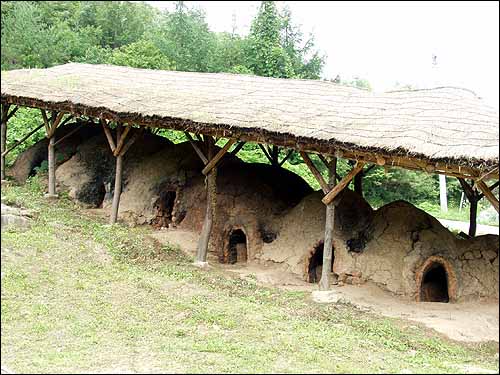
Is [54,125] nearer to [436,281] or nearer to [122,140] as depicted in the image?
[122,140]

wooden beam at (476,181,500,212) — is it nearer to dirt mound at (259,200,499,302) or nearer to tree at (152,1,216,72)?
dirt mound at (259,200,499,302)

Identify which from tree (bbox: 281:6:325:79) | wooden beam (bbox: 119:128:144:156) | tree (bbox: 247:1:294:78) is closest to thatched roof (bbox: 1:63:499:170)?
wooden beam (bbox: 119:128:144:156)

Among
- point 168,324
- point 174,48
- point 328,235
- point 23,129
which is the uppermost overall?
point 174,48

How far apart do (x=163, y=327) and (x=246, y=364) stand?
1.90 meters

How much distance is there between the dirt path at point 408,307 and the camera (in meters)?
10.2

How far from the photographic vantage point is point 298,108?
12797 millimetres

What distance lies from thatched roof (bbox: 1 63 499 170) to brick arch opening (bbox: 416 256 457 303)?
2.86 metres

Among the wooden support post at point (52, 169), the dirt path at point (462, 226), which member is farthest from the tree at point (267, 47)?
the wooden support post at point (52, 169)

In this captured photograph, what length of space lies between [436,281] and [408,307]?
1.72m

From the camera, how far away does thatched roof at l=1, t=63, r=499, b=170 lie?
9.97 m

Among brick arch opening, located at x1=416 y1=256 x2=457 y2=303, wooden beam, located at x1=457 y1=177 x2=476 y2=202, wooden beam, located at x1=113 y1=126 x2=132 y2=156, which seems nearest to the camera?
brick arch opening, located at x1=416 y1=256 x2=457 y2=303

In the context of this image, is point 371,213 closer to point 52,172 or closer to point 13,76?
point 52,172

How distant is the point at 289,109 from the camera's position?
12695 millimetres

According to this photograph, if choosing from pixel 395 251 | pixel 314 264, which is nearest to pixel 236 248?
pixel 314 264
